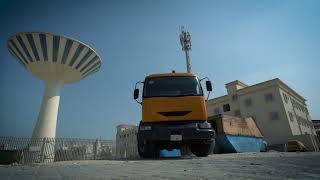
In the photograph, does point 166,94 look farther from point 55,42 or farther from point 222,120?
point 55,42

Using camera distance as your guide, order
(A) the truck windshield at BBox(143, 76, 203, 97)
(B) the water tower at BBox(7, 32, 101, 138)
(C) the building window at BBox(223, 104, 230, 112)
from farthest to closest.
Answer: (C) the building window at BBox(223, 104, 230, 112) → (B) the water tower at BBox(7, 32, 101, 138) → (A) the truck windshield at BBox(143, 76, 203, 97)

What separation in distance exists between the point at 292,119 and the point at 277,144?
6.92m

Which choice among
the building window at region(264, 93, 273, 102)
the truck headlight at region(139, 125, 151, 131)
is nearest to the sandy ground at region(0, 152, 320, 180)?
the truck headlight at region(139, 125, 151, 131)

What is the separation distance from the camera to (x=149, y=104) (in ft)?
27.5

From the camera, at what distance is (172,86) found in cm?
885

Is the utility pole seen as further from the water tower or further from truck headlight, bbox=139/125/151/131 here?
truck headlight, bbox=139/125/151/131

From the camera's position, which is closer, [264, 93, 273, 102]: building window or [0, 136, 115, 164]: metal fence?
[0, 136, 115, 164]: metal fence

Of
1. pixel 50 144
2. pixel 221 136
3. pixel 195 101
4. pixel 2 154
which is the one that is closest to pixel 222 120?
pixel 221 136

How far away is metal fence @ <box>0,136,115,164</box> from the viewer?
60.4ft

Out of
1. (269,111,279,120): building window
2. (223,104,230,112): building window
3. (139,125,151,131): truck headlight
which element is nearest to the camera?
(139,125,151,131): truck headlight

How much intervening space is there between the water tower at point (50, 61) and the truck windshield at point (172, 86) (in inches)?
949

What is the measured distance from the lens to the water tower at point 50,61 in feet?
95.5

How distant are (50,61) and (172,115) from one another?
2788cm

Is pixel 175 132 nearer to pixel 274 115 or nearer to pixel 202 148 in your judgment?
pixel 202 148
